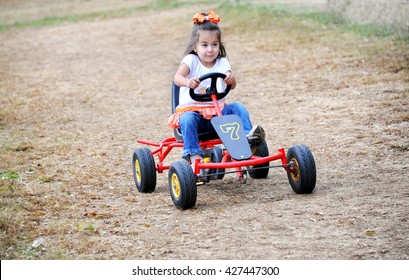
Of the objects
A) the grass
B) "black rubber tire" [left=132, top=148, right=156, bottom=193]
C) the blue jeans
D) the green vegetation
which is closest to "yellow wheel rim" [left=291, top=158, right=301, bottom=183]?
the blue jeans

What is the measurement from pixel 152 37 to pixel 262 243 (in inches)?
527

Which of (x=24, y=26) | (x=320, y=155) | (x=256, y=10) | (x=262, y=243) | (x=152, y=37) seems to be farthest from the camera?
(x=24, y=26)

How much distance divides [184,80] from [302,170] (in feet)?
4.16

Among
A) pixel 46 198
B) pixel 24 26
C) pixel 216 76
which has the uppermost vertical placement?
pixel 216 76

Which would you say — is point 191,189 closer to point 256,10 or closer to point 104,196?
point 104,196

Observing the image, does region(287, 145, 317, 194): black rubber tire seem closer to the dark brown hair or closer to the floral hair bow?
the dark brown hair

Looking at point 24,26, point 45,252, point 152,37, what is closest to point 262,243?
point 45,252

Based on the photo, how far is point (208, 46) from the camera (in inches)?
248

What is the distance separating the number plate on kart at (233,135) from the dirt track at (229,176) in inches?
15.4

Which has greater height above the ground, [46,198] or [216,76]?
[216,76]

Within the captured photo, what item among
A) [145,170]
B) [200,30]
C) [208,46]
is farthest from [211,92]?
[145,170]

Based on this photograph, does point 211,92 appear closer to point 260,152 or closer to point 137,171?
point 260,152
